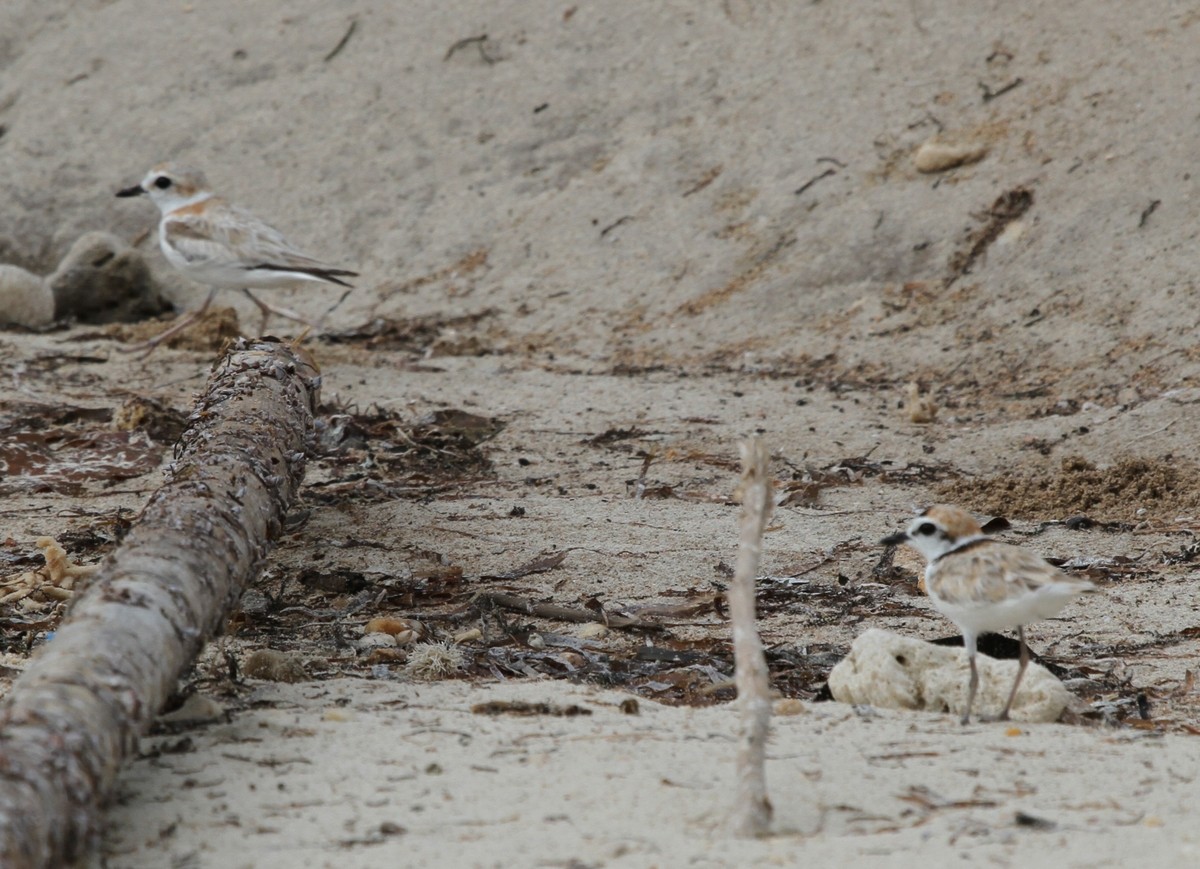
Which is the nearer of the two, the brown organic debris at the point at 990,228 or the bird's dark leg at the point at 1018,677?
the bird's dark leg at the point at 1018,677

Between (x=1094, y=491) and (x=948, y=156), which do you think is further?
(x=948, y=156)

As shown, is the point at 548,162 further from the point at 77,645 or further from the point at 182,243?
the point at 77,645

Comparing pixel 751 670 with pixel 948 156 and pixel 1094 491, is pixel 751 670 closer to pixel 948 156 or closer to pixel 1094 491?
pixel 1094 491

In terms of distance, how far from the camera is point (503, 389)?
8664 mm

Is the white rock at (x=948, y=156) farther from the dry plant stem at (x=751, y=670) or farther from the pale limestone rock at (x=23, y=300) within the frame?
the dry plant stem at (x=751, y=670)

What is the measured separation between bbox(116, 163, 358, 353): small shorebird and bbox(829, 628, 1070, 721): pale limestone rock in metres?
5.36

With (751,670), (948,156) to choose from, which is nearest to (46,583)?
(751,670)

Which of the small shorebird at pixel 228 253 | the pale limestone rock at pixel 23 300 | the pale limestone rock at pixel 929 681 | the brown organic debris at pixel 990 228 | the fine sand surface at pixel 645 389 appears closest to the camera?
the fine sand surface at pixel 645 389

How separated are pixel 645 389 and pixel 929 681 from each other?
178 inches

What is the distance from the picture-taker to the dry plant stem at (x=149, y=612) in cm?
266

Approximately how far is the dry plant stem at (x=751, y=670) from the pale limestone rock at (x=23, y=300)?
852 cm

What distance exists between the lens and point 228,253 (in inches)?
353

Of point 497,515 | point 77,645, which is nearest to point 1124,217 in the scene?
point 497,515

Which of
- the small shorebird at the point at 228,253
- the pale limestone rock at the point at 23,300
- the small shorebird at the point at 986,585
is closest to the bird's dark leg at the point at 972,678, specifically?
the small shorebird at the point at 986,585
